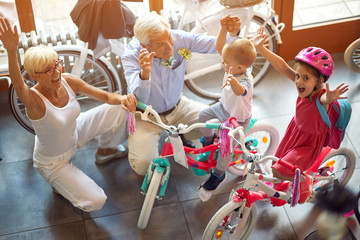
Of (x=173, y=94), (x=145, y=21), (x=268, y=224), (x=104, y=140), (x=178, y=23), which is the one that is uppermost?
(x=145, y=21)

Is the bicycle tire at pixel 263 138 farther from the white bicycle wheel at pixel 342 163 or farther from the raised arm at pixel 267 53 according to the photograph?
the raised arm at pixel 267 53

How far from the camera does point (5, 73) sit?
13.3 ft

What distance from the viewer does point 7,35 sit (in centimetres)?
246

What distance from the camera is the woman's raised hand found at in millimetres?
2430

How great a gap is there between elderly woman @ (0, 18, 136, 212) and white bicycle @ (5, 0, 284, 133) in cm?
41

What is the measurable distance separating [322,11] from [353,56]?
0.52 metres

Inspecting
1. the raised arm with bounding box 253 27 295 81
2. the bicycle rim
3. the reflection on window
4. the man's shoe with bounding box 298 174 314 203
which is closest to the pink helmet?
the raised arm with bounding box 253 27 295 81

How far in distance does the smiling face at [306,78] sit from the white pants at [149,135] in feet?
3.38

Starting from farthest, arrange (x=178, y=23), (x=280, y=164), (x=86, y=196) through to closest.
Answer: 1. (x=178, y=23)
2. (x=86, y=196)
3. (x=280, y=164)

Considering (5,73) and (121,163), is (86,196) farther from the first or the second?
(5,73)

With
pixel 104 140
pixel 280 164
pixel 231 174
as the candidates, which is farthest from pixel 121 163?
pixel 280 164

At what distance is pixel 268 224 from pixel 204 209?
43 cm

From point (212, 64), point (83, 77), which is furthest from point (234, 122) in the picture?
point (83, 77)

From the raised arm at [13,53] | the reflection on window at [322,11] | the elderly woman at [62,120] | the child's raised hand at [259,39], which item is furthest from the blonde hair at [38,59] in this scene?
the reflection on window at [322,11]
